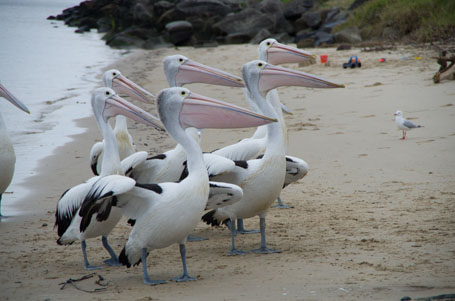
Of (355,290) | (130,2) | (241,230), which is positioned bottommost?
(241,230)

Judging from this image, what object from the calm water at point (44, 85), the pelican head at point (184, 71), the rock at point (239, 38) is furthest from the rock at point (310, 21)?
the pelican head at point (184, 71)

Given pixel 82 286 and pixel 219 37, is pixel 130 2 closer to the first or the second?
pixel 219 37

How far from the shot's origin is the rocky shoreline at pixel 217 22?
26188mm

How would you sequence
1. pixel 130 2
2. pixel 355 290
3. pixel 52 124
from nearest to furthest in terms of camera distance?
1. pixel 355 290
2. pixel 52 124
3. pixel 130 2

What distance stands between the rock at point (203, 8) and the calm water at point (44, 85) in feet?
15.2

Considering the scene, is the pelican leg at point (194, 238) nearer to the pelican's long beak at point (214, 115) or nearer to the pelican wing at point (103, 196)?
the pelican wing at point (103, 196)

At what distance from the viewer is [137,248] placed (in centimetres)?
427

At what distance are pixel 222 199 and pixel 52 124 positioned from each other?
22.9 ft

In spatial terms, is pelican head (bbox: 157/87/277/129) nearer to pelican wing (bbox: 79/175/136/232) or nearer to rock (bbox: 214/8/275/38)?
pelican wing (bbox: 79/175/136/232)

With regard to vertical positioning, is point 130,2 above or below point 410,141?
above

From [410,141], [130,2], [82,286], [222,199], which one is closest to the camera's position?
[82,286]

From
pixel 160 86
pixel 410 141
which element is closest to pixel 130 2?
pixel 160 86

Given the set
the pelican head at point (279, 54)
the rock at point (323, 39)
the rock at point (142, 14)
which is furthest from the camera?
the rock at point (142, 14)

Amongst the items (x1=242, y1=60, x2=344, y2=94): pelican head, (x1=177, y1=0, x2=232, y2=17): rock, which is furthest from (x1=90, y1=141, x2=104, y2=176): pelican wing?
(x1=177, y1=0, x2=232, y2=17): rock
